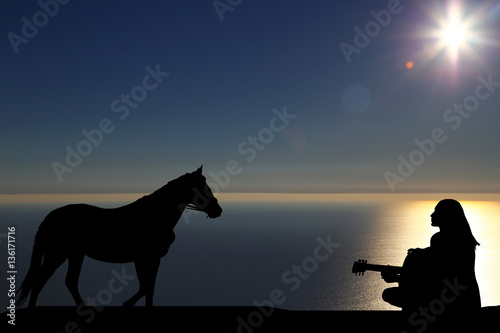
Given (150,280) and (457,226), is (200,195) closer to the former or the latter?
(150,280)

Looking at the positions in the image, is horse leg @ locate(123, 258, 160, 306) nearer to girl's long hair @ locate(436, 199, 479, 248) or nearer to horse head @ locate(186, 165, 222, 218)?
horse head @ locate(186, 165, 222, 218)

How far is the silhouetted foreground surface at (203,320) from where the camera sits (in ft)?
21.4

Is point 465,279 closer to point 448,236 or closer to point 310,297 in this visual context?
point 448,236

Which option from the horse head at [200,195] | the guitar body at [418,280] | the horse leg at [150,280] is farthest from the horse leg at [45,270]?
the guitar body at [418,280]

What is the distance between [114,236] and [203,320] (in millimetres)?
2398

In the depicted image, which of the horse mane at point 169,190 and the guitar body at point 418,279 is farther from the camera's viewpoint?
the horse mane at point 169,190

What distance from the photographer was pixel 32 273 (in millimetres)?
7480

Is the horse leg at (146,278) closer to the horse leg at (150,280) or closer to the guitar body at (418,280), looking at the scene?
the horse leg at (150,280)

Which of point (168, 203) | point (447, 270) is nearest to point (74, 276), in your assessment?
point (168, 203)

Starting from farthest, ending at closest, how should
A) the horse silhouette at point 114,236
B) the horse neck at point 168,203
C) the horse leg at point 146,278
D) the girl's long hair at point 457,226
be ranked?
the horse neck at point 168,203
the horse silhouette at point 114,236
the horse leg at point 146,278
the girl's long hair at point 457,226

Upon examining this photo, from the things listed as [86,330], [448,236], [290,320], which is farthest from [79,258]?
[448,236]

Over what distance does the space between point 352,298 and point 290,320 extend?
191m

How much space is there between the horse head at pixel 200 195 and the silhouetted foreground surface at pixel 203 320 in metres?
1.99

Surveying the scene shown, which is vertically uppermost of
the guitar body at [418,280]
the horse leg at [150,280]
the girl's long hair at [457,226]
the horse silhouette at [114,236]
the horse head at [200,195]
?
the horse head at [200,195]
